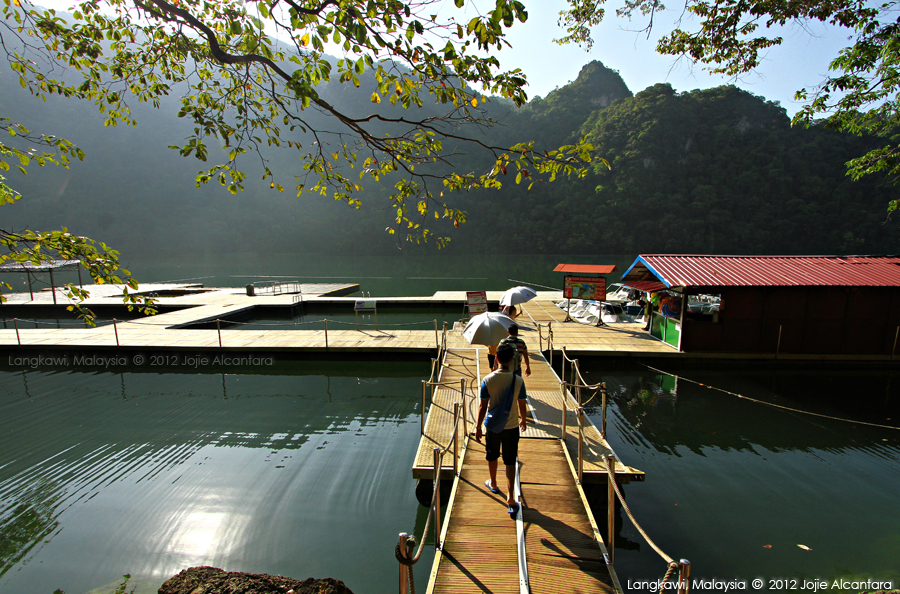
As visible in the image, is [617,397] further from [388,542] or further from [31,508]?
[31,508]

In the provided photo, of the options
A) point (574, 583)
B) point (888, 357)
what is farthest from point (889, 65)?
point (574, 583)

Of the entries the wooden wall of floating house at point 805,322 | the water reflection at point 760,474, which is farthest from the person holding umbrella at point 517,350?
the wooden wall of floating house at point 805,322

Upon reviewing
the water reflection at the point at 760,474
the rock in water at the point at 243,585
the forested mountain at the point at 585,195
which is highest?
the forested mountain at the point at 585,195

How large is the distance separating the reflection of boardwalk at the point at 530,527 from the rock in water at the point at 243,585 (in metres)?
1.37

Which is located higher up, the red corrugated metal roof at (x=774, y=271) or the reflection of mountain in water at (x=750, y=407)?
the red corrugated metal roof at (x=774, y=271)

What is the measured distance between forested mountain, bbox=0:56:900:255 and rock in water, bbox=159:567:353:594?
2179 inches

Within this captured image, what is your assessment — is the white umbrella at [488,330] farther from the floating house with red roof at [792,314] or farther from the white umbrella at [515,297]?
the floating house with red roof at [792,314]

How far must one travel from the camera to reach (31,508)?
6406 mm

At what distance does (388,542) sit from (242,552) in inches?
77.2

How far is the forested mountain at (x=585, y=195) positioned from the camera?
234 feet

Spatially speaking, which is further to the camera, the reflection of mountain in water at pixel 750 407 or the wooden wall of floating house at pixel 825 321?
the wooden wall of floating house at pixel 825 321

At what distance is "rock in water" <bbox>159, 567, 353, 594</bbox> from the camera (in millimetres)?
4098

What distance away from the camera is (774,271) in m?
12.9

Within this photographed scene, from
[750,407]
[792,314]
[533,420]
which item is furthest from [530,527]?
[792,314]
